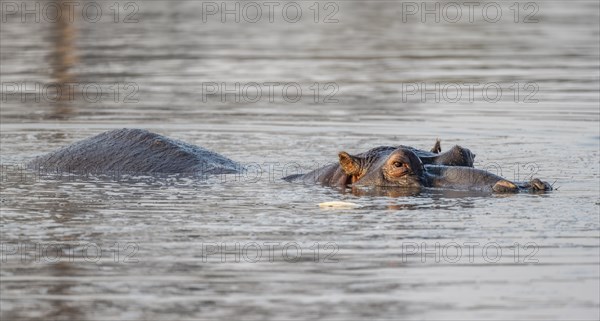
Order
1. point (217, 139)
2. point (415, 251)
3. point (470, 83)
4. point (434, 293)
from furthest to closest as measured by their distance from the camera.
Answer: point (470, 83) → point (217, 139) → point (415, 251) → point (434, 293)

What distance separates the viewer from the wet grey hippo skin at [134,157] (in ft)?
39.2

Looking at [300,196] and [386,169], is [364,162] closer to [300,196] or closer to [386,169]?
[386,169]

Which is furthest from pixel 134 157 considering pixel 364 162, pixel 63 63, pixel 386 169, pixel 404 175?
pixel 63 63

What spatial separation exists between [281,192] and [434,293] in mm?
3625

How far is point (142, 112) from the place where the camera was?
16766mm

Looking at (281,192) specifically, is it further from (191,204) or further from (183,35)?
(183,35)

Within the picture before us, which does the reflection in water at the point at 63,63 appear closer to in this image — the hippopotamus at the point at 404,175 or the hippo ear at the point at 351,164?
the hippopotamus at the point at 404,175

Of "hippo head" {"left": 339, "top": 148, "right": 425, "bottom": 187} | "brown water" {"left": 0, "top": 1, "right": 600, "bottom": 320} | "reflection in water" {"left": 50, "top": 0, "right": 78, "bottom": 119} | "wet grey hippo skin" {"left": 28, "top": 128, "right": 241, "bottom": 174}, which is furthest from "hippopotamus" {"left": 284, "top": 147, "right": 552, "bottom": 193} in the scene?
"reflection in water" {"left": 50, "top": 0, "right": 78, "bottom": 119}

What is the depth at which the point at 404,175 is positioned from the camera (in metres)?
10.7

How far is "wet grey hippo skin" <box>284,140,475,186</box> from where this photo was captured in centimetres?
1078

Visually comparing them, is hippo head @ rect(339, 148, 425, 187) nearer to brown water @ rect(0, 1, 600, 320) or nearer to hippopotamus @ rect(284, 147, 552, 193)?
hippopotamus @ rect(284, 147, 552, 193)

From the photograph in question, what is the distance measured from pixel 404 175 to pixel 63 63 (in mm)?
13198

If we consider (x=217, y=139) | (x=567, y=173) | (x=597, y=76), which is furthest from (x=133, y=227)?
(x=597, y=76)

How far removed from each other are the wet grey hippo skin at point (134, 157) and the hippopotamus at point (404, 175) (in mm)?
926
